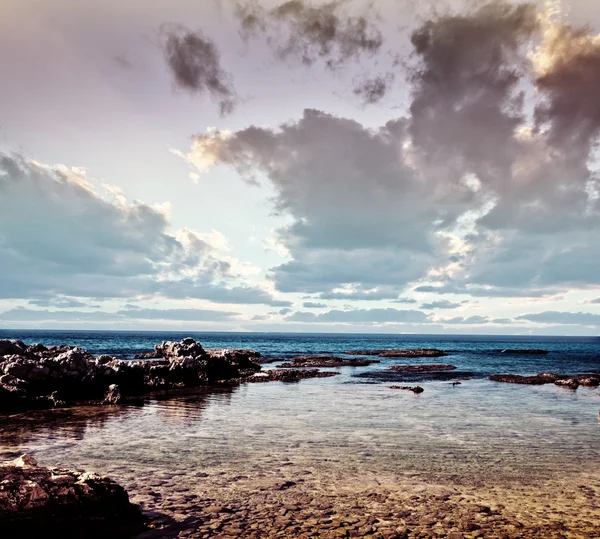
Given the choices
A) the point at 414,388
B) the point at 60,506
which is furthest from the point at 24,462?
the point at 414,388

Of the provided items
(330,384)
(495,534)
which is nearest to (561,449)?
(495,534)

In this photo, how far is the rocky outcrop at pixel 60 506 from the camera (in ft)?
26.9

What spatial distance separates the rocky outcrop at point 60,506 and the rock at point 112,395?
21369mm

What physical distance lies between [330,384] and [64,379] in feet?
77.9

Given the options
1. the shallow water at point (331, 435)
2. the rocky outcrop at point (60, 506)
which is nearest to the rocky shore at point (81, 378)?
the shallow water at point (331, 435)

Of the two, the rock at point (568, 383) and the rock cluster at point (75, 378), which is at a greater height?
the rock cluster at point (75, 378)

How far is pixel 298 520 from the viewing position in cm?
1012

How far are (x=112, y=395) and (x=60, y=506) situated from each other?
23.4 m

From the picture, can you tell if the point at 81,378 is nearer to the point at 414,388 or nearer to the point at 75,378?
the point at 75,378

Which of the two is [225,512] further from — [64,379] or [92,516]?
[64,379]

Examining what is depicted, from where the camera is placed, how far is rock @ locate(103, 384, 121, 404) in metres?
29.7

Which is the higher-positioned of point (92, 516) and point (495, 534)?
point (92, 516)

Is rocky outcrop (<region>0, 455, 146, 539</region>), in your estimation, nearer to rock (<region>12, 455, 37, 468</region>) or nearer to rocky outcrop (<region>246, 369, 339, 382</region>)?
rock (<region>12, 455, 37, 468</region>)

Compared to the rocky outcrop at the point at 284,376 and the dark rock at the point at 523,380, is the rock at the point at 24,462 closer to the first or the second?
the rocky outcrop at the point at 284,376
